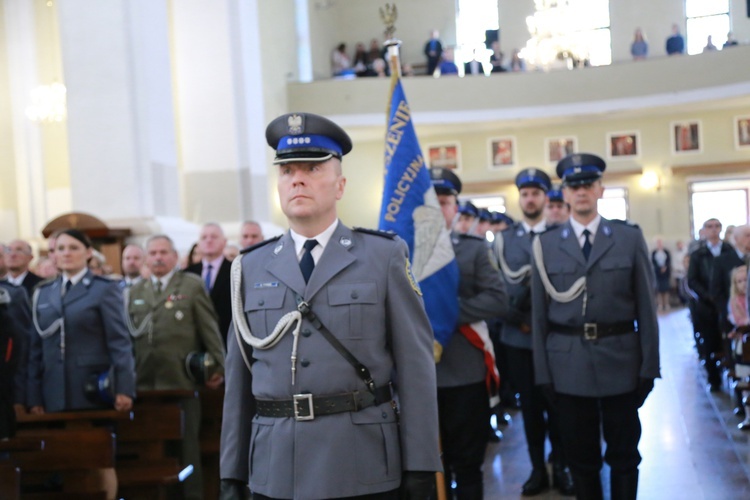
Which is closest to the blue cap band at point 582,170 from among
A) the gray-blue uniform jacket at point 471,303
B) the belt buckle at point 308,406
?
the gray-blue uniform jacket at point 471,303

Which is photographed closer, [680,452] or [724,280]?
[680,452]

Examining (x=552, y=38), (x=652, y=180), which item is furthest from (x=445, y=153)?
(x=652, y=180)

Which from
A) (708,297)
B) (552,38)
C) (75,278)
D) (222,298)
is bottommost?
(708,297)

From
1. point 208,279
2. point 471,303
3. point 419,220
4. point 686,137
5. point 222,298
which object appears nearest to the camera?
point 471,303

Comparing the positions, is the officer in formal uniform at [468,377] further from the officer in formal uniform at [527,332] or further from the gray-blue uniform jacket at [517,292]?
the officer in formal uniform at [527,332]

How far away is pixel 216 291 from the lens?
6.48 m

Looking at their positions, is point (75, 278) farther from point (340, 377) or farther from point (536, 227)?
point (340, 377)

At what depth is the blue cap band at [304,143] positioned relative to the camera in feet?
8.54

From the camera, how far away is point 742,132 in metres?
20.5

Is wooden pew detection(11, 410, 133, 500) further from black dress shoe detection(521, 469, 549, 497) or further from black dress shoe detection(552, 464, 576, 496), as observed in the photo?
black dress shoe detection(552, 464, 576, 496)

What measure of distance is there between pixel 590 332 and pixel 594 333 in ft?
0.06

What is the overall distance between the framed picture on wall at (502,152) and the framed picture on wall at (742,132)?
15.9 feet

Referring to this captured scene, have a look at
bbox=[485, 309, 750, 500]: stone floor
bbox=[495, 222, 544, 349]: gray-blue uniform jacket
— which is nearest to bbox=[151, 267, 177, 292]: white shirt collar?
bbox=[495, 222, 544, 349]: gray-blue uniform jacket

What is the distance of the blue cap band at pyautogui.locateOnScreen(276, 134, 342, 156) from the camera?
8.54ft
